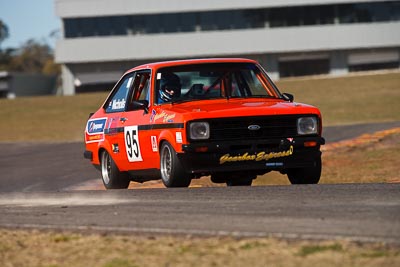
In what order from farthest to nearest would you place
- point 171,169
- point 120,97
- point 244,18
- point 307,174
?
point 244,18, point 120,97, point 307,174, point 171,169

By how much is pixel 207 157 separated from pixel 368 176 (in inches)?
264

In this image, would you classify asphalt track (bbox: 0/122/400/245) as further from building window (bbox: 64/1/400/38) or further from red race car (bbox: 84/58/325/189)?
building window (bbox: 64/1/400/38)

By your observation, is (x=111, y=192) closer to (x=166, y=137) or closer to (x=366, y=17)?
(x=166, y=137)

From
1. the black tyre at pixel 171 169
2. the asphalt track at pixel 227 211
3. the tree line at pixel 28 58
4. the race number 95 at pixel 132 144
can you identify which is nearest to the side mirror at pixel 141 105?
the race number 95 at pixel 132 144

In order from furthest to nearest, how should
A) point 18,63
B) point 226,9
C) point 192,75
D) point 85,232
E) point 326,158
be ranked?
point 18,63
point 226,9
point 326,158
point 192,75
point 85,232

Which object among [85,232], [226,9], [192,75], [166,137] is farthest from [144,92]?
[226,9]

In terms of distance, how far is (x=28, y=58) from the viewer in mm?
153625

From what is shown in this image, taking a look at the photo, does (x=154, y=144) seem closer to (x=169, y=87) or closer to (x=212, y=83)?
(x=169, y=87)

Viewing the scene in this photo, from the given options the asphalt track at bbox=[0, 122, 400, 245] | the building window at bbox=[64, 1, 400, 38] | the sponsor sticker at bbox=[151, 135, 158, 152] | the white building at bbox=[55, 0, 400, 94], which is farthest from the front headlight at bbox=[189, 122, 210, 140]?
the building window at bbox=[64, 1, 400, 38]

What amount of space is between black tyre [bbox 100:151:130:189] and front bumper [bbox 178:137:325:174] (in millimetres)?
2179

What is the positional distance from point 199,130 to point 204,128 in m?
0.06

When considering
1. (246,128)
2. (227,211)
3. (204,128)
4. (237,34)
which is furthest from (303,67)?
(227,211)

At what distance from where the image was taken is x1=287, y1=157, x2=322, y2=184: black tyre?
11201 millimetres

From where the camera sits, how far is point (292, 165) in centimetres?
1089
